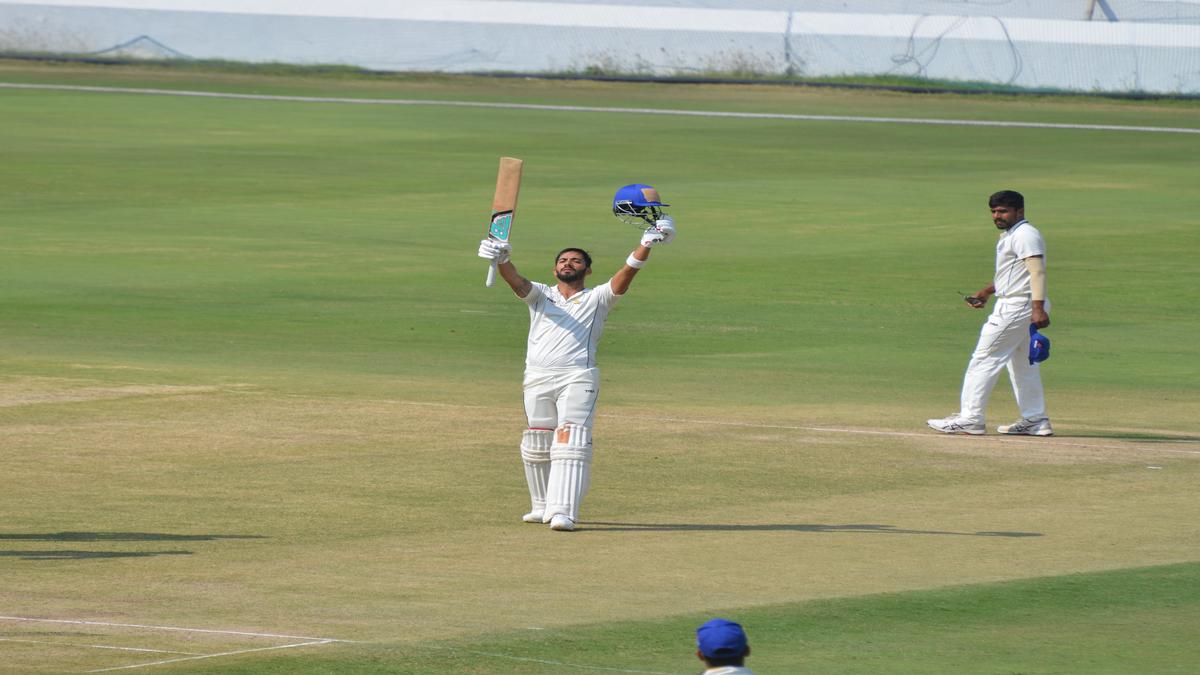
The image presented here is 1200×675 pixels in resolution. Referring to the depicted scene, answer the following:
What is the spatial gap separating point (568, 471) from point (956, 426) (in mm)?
5213

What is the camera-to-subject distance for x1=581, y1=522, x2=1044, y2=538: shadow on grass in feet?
43.9

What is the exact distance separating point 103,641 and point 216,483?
4.43 m

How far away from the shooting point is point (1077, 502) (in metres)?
14.6

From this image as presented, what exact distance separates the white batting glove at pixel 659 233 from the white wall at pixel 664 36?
52.9 meters

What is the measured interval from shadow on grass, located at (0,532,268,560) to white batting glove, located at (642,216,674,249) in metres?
2.89

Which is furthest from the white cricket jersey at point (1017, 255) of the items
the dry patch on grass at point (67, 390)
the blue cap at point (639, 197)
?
the dry patch on grass at point (67, 390)

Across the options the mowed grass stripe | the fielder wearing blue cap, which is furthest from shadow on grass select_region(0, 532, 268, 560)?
the fielder wearing blue cap

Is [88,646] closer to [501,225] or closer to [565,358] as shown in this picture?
[565,358]

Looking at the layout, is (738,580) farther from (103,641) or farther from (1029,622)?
(103,641)

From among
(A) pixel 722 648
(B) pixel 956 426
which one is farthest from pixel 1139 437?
(A) pixel 722 648

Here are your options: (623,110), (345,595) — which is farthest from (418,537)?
(623,110)

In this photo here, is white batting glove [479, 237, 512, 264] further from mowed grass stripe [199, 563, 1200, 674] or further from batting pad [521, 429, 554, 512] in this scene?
mowed grass stripe [199, 563, 1200, 674]

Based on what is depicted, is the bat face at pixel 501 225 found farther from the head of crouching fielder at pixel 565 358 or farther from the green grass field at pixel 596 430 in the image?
the green grass field at pixel 596 430

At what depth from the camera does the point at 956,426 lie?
1764 centimetres
